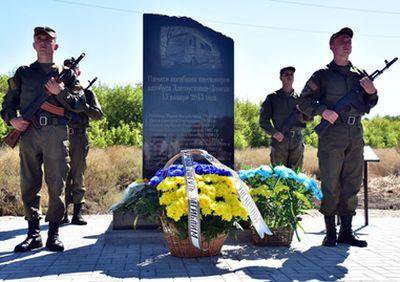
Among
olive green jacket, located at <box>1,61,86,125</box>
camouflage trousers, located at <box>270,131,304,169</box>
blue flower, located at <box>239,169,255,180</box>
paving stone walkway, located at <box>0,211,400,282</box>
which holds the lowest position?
paving stone walkway, located at <box>0,211,400,282</box>

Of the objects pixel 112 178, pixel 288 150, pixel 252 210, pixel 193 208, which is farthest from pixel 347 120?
pixel 112 178

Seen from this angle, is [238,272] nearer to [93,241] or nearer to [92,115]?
[93,241]

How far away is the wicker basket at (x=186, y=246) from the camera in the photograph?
4818 mm

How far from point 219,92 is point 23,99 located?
2443mm

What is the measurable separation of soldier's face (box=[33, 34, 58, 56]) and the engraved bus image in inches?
61.0

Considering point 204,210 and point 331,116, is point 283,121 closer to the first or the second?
point 331,116

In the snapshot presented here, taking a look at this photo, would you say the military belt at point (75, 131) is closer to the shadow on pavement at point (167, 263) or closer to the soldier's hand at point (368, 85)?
the shadow on pavement at point (167, 263)

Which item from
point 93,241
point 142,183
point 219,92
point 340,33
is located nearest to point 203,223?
point 142,183

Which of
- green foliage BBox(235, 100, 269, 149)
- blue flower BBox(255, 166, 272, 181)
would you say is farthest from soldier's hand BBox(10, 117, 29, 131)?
green foliage BBox(235, 100, 269, 149)

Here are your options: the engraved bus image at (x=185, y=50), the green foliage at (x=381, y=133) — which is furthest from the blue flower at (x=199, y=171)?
the green foliage at (x=381, y=133)

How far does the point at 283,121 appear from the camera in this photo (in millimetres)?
7273

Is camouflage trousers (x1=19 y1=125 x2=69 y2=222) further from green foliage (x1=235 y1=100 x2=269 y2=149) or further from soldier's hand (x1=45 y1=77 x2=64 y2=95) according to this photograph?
green foliage (x1=235 y1=100 x2=269 y2=149)

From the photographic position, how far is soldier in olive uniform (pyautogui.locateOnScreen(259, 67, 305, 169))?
23.7 feet

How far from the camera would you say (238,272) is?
4344 mm
